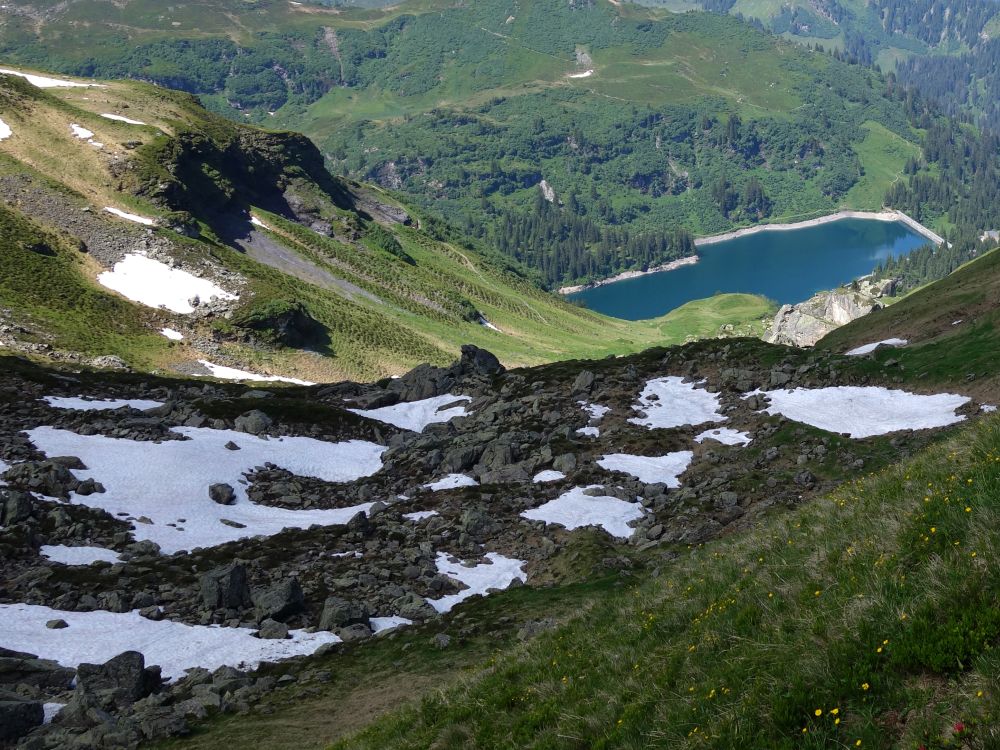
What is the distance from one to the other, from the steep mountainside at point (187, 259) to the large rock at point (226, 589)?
74.2m

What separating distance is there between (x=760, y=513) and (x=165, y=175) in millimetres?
133826

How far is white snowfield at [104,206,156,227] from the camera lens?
136 m

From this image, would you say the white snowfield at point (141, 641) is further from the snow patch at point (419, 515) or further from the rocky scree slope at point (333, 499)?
the snow patch at point (419, 515)

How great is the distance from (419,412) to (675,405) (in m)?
20.4

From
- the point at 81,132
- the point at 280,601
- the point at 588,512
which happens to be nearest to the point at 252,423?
the point at 588,512

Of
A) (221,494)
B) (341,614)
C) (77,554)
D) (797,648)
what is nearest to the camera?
(797,648)

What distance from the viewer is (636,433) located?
178ft

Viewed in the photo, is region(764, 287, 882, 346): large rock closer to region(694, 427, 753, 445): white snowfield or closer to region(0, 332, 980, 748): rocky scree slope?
region(0, 332, 980, 748): rocky scree slope

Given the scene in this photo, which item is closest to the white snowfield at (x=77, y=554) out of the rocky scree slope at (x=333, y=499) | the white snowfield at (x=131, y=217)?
the rocky scree slope at (x=333, y=499)

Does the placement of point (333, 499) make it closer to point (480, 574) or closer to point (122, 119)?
point (480, 574)

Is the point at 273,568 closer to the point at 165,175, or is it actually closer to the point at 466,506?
the point at 466,506

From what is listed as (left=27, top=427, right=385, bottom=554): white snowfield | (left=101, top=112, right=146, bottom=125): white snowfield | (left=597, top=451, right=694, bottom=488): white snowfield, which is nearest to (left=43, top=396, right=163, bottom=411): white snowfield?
(left=27, top=427, right=385, bottom=554): white snowfield

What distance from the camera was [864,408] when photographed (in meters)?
51.0

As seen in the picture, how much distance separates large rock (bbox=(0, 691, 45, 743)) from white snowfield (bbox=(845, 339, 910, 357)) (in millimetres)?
52349
